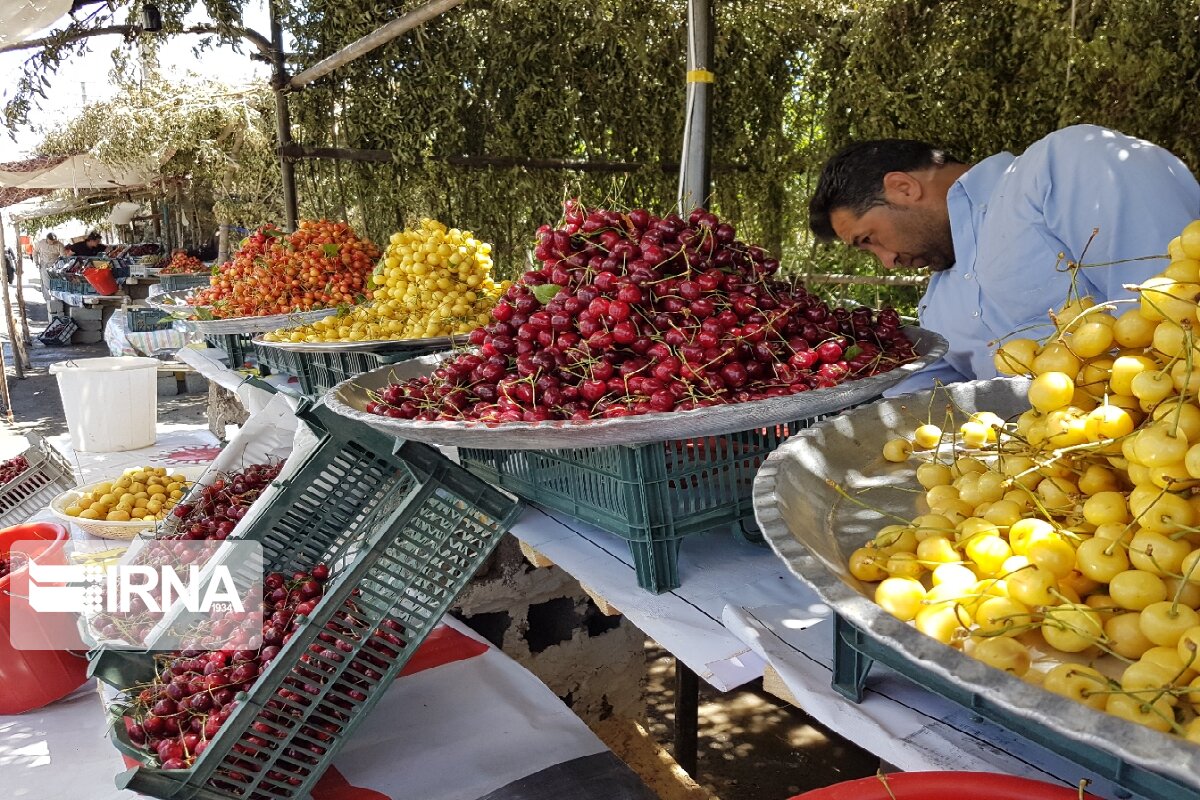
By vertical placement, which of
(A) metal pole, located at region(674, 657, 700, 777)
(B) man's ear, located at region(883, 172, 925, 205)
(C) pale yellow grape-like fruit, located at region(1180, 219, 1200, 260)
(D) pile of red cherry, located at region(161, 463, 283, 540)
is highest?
(B) man's ear, located at region(883, 172, 925, 205)

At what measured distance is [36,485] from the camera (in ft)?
13.7

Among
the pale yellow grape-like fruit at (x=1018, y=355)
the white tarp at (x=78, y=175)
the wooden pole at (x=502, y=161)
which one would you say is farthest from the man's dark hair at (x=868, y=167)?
the white tarp at (x=78, y=175)

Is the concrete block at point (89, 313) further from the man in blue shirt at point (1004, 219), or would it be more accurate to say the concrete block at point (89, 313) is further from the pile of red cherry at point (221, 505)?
the man in blue shirt at point (1004, 219)

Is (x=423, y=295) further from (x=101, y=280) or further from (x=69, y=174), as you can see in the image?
(x=101, y=280)

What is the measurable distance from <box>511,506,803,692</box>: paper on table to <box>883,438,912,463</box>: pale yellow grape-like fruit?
316mm

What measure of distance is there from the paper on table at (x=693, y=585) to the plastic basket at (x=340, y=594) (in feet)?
0.53

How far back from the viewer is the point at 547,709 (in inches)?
83.1

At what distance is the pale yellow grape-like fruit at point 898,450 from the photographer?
131cm

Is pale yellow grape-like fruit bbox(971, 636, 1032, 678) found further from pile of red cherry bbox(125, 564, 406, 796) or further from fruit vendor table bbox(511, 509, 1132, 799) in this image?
pile of red cherry bbox(125, 564, 406, 796)

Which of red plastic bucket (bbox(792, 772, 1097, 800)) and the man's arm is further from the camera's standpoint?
the man's arm

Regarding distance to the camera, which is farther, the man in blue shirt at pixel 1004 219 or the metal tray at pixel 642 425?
the man in blue shirt at pixel 1004 219

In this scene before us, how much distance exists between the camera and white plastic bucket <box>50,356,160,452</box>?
13.4 ft

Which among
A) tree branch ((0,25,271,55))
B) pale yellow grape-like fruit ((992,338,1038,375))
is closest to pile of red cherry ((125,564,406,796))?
pale yellow grape-like fruit ((992,338,1038,375))

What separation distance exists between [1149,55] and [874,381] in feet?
12.7
